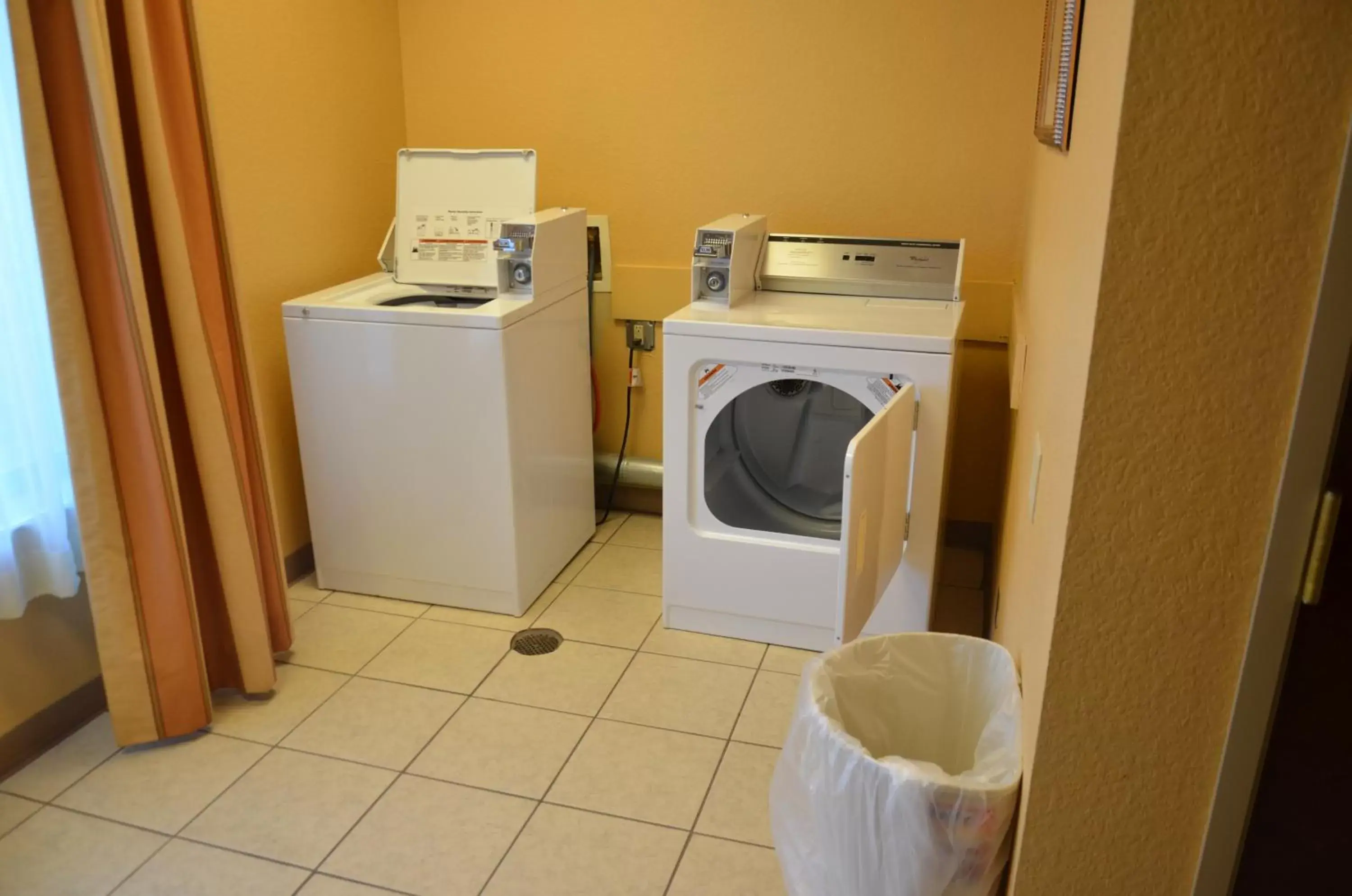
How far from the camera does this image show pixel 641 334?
328cm

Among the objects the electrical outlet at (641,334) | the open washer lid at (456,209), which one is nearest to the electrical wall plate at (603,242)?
the electrical outlet at (641,334)

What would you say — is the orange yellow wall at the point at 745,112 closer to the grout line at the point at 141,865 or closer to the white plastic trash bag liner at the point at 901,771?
the white plastic trash bag liner at the point at 901,771

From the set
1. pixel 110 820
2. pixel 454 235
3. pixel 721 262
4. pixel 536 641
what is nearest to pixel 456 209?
pixel 454 235

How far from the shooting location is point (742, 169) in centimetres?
305

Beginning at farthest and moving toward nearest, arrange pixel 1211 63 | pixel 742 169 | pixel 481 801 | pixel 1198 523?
pixel 742 169
pixel 481 801
pixel 1198 523
pixel 1211 63

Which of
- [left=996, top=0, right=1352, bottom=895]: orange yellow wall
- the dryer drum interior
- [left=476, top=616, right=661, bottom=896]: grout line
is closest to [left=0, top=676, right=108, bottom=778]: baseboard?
[left=476, top=616, right=661, bottom=896]: grout line

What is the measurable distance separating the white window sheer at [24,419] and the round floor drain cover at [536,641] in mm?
1029

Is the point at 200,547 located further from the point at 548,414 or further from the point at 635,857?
the point at 635,857

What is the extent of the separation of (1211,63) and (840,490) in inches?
68.5

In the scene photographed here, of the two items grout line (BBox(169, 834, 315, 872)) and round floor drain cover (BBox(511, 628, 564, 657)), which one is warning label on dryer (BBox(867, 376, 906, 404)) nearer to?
round floor drain cover (BBox(511, 628, 564, 657))

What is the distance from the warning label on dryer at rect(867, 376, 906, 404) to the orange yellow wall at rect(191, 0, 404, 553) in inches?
57.5

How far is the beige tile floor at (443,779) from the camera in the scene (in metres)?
1.81

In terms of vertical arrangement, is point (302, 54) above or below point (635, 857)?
above

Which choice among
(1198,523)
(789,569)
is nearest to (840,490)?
(789,569)
